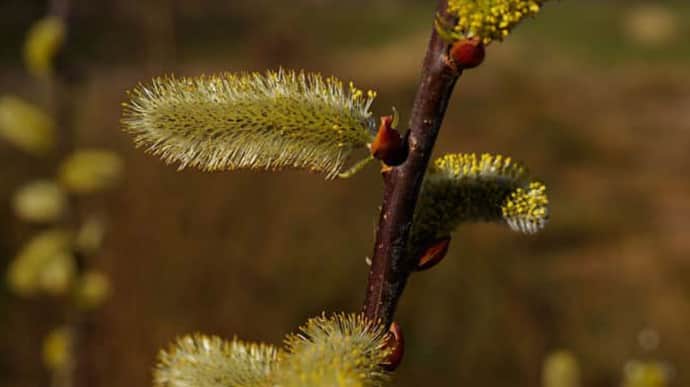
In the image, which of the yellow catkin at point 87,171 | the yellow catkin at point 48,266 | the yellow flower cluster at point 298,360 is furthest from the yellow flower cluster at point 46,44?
the yellow flower cluster at point 298,360

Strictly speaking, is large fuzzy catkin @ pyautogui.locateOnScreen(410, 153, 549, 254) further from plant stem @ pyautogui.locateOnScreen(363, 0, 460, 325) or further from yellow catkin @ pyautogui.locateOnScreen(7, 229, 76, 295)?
yellow catkin @ pyautogui.locateOnScreen(7, 229, 76, 295)

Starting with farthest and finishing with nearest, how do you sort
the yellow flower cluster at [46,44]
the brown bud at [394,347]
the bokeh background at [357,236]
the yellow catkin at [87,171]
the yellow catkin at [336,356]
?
the bokeh background at [357,236] < the yellow catkin at [87,171] < the yellow flower cluster at [46,44] < the brown bud at [394,347] < the yellow catkin at [336,356]

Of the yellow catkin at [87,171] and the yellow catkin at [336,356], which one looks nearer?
the yellow catkin at [336,356]

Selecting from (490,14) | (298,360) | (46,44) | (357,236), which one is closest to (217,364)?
(298,360)

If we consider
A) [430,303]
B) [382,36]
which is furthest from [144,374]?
[382,36]

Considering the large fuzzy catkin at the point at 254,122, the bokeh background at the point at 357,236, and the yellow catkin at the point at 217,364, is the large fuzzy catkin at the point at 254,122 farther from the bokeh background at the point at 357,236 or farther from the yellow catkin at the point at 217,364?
the bokeh background at the point at 357,236

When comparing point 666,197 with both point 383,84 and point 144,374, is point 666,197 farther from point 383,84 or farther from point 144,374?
point 144,374

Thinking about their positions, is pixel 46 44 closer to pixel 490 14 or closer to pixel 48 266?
pixel 48 266
